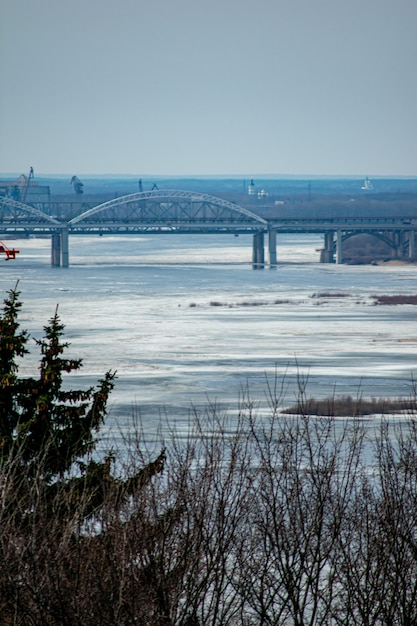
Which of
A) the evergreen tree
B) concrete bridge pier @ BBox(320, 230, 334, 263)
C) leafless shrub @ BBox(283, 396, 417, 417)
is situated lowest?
concrete bridge pier @ BBox(320, 230, 334, 263)

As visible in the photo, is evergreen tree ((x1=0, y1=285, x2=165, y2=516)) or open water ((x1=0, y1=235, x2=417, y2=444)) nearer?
evergreen tree ((x1=0, y1=285, x2=165, y2=516))

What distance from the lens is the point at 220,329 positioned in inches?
1946

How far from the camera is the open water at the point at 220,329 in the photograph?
3234cm

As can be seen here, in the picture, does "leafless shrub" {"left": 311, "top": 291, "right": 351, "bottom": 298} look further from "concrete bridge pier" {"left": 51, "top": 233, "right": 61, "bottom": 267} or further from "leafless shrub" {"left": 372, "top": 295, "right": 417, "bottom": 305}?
"concrete bridge pier" {"left": 51, "top": 233, "right": 61, "bottom": 267}

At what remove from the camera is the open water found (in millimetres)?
32344

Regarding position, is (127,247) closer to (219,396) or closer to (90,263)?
(90,263)

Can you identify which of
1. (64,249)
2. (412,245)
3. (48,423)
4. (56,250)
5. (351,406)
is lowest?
(412,245)

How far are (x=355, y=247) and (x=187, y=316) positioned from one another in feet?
228

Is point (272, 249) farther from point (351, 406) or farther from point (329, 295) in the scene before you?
point (351, 406)

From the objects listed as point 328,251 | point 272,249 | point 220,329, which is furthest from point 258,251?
point 220,329

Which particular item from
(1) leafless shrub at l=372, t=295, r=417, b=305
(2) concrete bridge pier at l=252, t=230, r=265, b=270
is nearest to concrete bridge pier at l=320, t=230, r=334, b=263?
(2) concrete bridge pier at l=252, t=230, r=265, b=270

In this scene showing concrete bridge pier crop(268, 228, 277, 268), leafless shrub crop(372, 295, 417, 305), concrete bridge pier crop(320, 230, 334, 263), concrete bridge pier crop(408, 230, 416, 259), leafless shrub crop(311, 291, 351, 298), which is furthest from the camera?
concrete bridge pier crop(408, 230, 416, 259)

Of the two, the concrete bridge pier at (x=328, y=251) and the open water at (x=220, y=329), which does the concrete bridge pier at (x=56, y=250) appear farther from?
the concrete bridge pier at (x=328, y=251)

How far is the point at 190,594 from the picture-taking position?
10.4 meters
